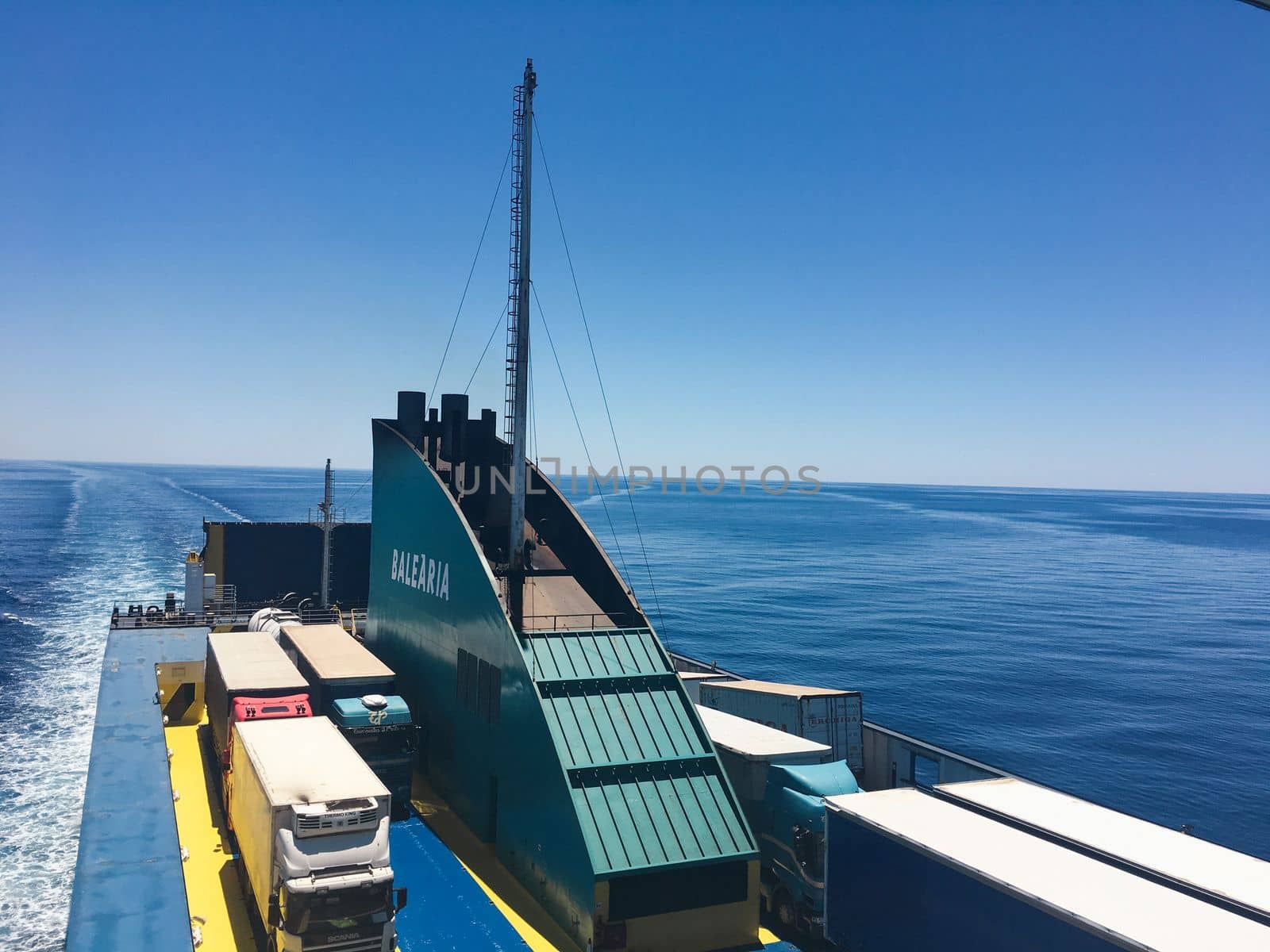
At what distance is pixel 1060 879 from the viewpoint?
41.9 ft

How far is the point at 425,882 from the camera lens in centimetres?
1852

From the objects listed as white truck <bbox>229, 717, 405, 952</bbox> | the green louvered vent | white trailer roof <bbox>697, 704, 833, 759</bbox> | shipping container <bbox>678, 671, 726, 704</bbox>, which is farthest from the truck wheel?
shipping container <bbox>678, 671, 726, 704</bbox>

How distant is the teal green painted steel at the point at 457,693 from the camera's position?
17.4 metres

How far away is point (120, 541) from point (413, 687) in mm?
98908

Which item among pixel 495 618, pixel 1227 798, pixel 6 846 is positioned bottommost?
pixel 1227 798

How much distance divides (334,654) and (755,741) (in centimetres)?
1379

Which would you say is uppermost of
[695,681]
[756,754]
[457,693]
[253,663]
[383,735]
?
[253,663]

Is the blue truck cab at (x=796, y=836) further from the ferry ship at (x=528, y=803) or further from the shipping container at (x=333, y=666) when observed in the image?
the shipping container at (x=333, y=666)

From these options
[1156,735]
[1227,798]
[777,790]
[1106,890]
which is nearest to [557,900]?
[777,790]

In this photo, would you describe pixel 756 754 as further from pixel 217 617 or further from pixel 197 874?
pixel 217 617

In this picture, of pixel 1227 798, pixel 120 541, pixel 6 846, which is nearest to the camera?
pixel 6 846

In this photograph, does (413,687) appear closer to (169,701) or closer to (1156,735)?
(169,701)

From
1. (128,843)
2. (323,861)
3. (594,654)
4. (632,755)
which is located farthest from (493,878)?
(128,843)

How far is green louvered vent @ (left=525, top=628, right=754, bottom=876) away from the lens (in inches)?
657
